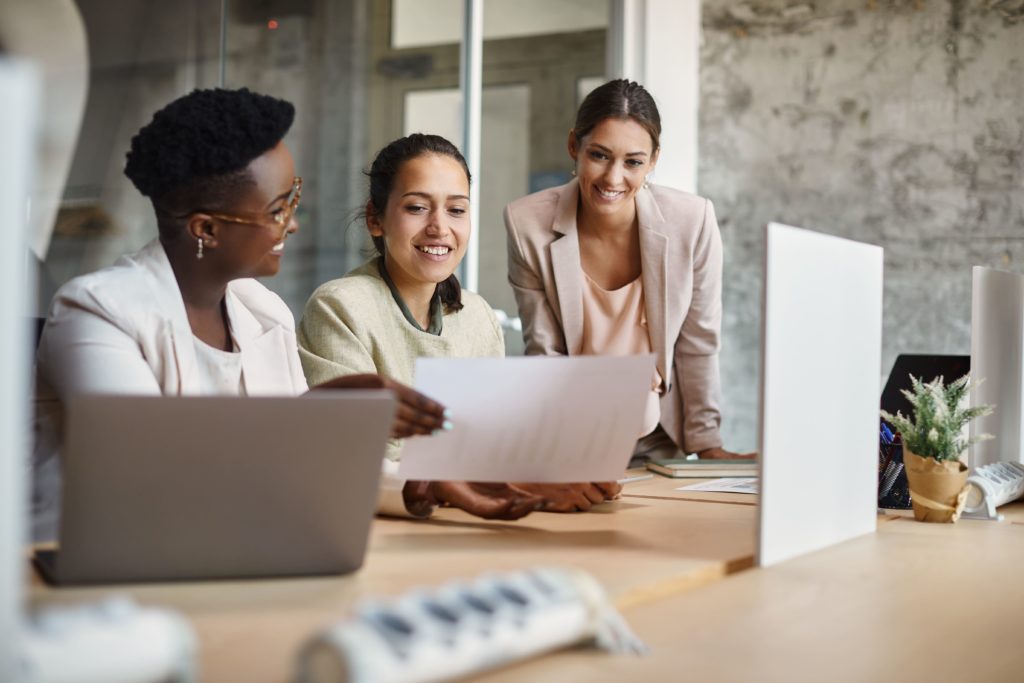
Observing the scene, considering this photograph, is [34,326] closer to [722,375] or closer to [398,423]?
[398,423]

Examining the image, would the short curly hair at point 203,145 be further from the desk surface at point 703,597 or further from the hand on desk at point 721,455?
the hand on desk at point 721,455

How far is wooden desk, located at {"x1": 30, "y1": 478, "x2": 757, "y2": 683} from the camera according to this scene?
84 centimetres

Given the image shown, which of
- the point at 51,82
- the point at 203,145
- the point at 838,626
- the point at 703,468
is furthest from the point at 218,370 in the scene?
the point at 51,82

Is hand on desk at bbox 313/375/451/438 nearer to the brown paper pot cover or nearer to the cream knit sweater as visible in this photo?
the cream knit sweater

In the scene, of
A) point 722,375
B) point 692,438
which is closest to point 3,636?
point 692,438

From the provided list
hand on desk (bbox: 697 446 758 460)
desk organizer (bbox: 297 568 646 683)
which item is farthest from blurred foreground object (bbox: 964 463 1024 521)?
desk organizer (bbox: 297 568 646 683)

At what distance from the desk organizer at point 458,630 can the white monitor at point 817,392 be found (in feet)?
1.50

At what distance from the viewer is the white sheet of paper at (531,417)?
1.29 m

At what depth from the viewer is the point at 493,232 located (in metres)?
4.66

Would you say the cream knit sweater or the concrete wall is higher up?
the concrete wall

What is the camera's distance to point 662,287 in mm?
2547

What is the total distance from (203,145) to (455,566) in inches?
24.7

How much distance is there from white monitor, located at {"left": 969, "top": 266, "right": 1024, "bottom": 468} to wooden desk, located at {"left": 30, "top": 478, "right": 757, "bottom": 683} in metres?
0.53

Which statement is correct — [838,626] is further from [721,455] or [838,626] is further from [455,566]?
[721,455]
